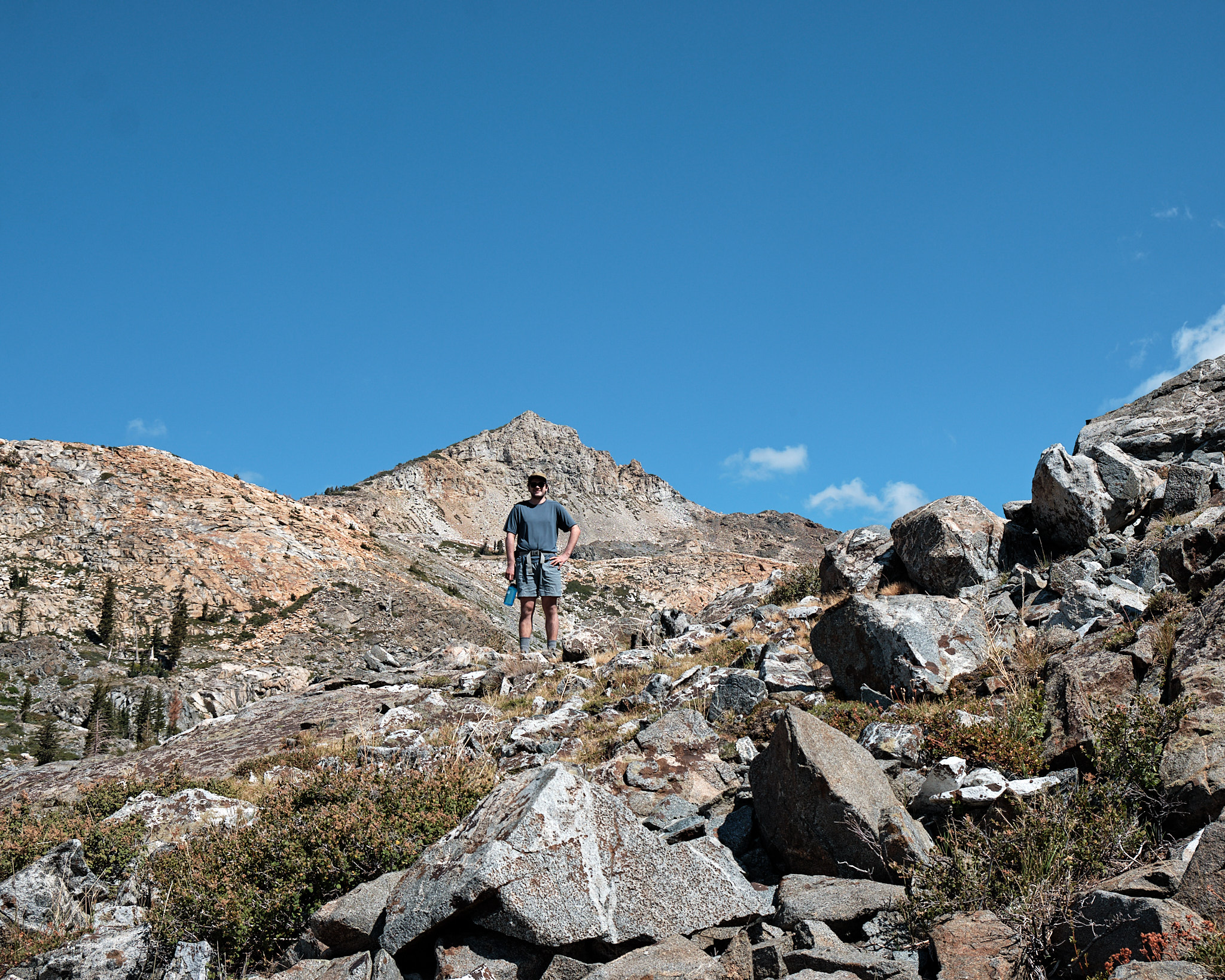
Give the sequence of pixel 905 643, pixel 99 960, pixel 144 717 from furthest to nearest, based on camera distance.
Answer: pixel 144 717
pixel 905 643
pixel 99 960

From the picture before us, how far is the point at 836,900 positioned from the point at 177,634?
1206 inches

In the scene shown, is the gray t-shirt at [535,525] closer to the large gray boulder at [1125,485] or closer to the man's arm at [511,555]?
the man's arm at [511,555]

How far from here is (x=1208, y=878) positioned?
2945mm

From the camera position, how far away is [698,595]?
7719 cm

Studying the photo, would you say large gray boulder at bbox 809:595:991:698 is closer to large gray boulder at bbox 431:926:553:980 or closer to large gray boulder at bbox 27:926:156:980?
large gray boulder at bbox 431:926:553:980

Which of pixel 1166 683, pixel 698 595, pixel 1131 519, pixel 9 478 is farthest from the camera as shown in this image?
pixel 698 595

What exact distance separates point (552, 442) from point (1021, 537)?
136965mm

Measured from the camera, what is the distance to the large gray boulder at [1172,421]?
38.0 feet

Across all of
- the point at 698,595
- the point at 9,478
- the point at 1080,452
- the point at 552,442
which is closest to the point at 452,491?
the point at 552,442

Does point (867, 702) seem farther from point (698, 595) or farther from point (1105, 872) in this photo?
point (698, 595)

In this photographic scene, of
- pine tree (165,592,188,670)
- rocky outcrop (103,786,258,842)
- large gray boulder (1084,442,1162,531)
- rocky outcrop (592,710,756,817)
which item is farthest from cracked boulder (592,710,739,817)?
pine tree (165,592,188,670)

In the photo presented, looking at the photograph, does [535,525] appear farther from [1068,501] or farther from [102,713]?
[102,713]

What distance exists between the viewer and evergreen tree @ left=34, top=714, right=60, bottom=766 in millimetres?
16938

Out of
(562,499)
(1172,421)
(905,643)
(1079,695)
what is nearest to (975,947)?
(1079,695)
